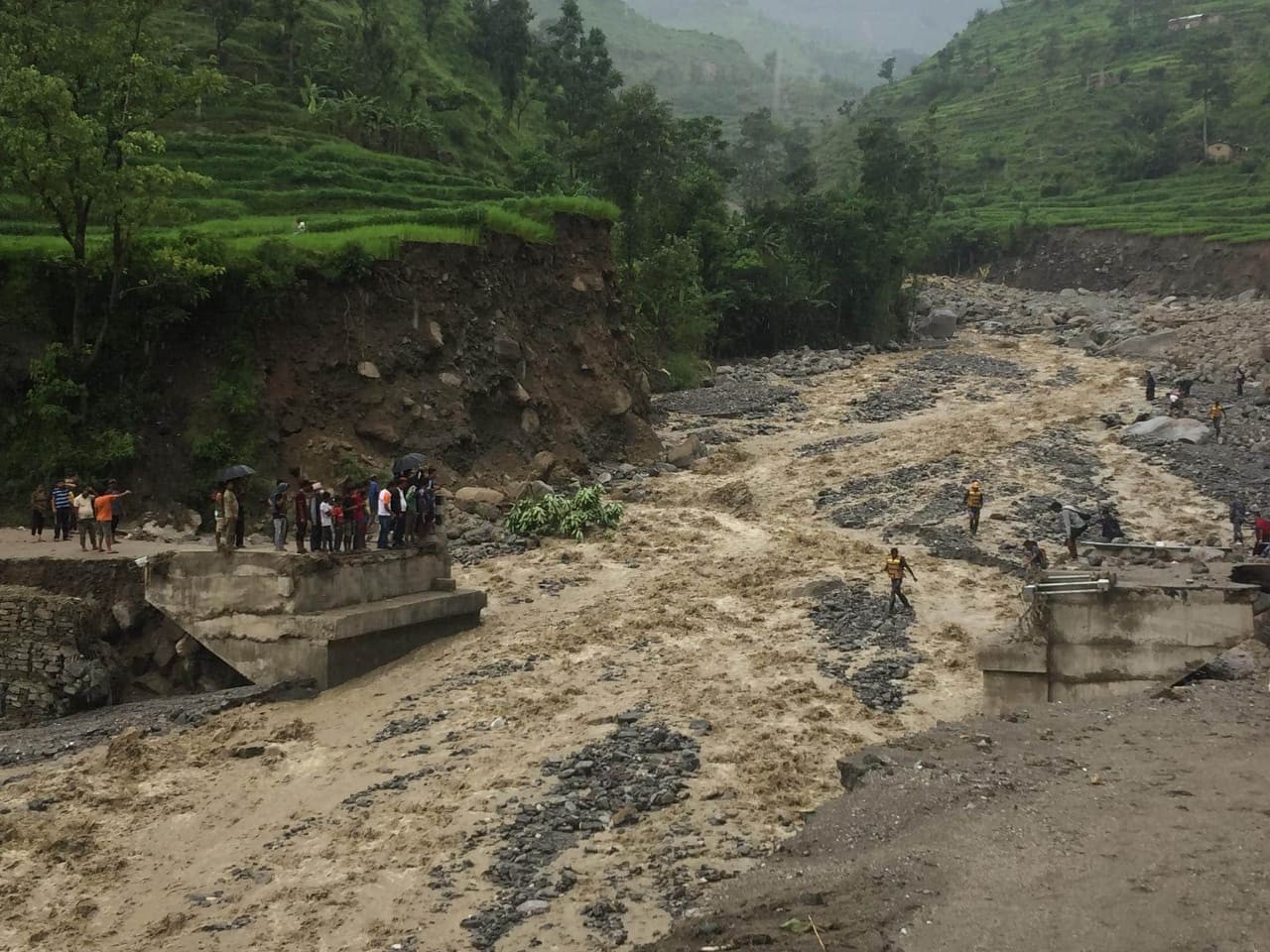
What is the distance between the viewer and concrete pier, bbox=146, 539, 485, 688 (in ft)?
59.1

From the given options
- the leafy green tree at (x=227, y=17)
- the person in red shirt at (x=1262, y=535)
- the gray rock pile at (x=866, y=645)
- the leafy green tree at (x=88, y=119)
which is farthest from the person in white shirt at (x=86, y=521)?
the leafy green tree at (x=227, y=17)

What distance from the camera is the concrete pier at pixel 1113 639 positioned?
574 inches

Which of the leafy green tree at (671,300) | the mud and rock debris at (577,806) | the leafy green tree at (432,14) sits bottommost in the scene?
the mud and rock debris at (577,806)

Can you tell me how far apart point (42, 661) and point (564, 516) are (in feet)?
40.2

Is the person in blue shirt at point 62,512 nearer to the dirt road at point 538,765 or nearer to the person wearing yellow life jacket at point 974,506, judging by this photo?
the dirt road at point 538,765

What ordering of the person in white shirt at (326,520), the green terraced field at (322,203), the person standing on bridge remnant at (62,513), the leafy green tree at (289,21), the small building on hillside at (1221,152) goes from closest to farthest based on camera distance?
Answer: 1. the person in white shirt at (326,520)
2. the person standing on bridge remnant at (62,513)
3. the green terraced field at (322,203)
4. the leafy green tree at (289,21)
5. the small building on hillside at (1221,152)

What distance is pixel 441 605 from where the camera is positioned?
2017cm

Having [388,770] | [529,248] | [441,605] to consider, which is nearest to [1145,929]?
[388,770]

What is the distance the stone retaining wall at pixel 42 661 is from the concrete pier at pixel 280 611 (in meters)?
1.43

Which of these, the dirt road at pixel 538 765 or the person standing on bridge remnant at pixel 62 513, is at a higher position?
the person standing on bridge remnant at pixel 62 513

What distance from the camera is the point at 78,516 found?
20016mm

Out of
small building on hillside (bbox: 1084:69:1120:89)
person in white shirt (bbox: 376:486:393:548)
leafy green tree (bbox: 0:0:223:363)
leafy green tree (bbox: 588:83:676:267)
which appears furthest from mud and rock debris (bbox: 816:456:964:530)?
small building on hillside (bbox: 1084:69:1120:89)

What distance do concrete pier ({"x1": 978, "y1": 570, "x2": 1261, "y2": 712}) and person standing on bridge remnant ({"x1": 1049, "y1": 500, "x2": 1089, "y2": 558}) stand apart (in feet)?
24.6

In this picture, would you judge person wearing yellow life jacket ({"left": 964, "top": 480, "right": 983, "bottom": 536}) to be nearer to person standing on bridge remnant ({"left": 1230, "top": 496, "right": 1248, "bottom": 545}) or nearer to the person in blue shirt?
person standing on bridge remnant ({"left": 1230, "top": 496, "right": 1248, "bottom": 545})
